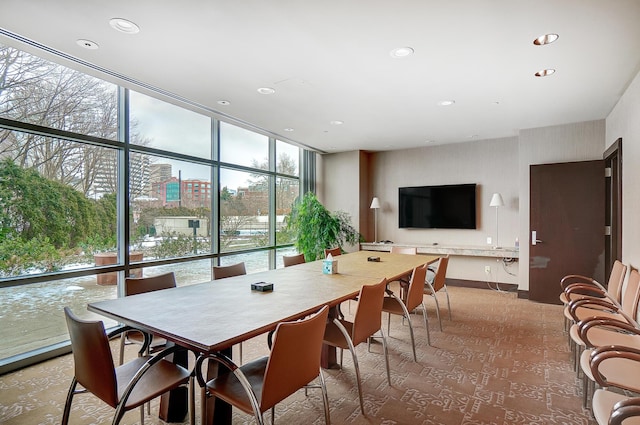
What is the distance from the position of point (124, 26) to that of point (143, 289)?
1.93 m

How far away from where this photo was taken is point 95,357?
160 cm

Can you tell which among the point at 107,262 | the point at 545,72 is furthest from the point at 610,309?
the point at 107,262

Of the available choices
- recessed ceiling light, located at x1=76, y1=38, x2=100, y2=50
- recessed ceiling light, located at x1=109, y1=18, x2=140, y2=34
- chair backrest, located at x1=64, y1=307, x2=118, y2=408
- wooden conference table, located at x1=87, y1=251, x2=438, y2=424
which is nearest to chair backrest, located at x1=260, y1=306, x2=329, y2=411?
wooden conference table, located at x1=87, y1=251, x2=438, y2=424

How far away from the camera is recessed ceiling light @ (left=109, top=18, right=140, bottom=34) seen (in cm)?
233

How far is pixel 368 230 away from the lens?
740 centimetres

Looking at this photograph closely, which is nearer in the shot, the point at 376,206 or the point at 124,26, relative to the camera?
the point at 124,26

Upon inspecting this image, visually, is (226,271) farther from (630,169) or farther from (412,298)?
(630,169)

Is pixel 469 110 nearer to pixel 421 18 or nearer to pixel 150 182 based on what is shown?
pixel 421 18

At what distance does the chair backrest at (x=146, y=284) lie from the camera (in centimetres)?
267

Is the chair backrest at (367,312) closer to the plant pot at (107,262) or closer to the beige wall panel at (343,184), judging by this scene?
the plant pot at (107,262)

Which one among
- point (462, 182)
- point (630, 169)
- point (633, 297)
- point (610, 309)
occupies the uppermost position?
point (462, 182)

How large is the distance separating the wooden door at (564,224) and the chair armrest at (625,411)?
4426 millimetres

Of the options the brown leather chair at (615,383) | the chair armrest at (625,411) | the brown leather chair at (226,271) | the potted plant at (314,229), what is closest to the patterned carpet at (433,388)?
the brown leather chair at (615,383)

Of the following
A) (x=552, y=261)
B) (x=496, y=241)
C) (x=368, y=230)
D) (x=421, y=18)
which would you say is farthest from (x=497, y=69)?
(x=368, y=230)
